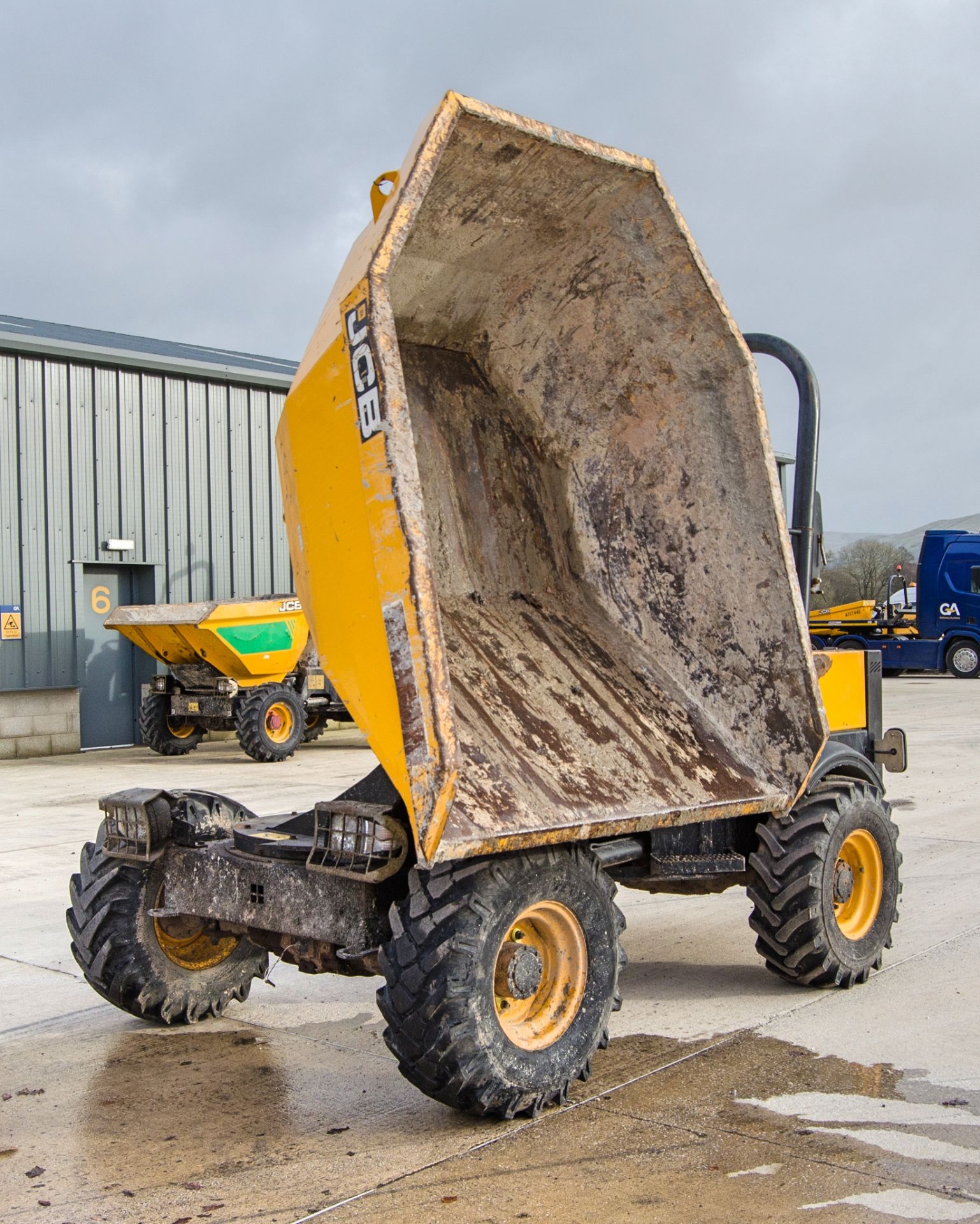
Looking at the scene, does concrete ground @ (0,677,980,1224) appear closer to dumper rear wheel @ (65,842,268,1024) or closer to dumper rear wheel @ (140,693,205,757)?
dumper rear wheel @ (65,842,268,1024)

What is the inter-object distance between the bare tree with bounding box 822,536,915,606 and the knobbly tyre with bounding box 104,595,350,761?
136 ft

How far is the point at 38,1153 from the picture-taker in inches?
150

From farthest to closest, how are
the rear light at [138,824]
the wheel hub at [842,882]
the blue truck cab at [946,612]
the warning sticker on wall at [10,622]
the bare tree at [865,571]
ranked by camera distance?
the bare tree at [865,571]
the blue truck cab at [946,612]
the warning sticker on wall at [10,622]
the wheel hub at [842,882]
the rear light at [138,824]

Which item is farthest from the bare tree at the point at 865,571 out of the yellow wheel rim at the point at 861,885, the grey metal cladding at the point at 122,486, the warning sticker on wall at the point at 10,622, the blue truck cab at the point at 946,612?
the yellow wheel rim at the point at 861,885

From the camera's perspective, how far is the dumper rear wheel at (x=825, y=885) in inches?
199

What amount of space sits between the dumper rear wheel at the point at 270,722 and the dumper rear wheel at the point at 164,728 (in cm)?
121

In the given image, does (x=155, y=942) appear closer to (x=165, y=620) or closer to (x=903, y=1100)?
(x=903, y=1100)

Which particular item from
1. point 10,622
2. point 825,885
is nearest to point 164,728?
point 10,622

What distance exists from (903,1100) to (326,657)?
2.30 m

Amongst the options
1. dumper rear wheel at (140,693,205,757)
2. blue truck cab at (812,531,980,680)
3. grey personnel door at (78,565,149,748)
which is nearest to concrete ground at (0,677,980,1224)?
dumper rear wheel at (140,693,205,757)

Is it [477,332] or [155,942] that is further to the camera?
[477,332]

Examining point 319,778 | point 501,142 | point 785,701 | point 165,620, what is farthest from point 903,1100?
point 165,620

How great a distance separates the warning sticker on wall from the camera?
51.7ft

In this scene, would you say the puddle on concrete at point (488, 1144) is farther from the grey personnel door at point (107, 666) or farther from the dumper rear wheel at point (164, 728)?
the grey personnel door at point (107, 666)
